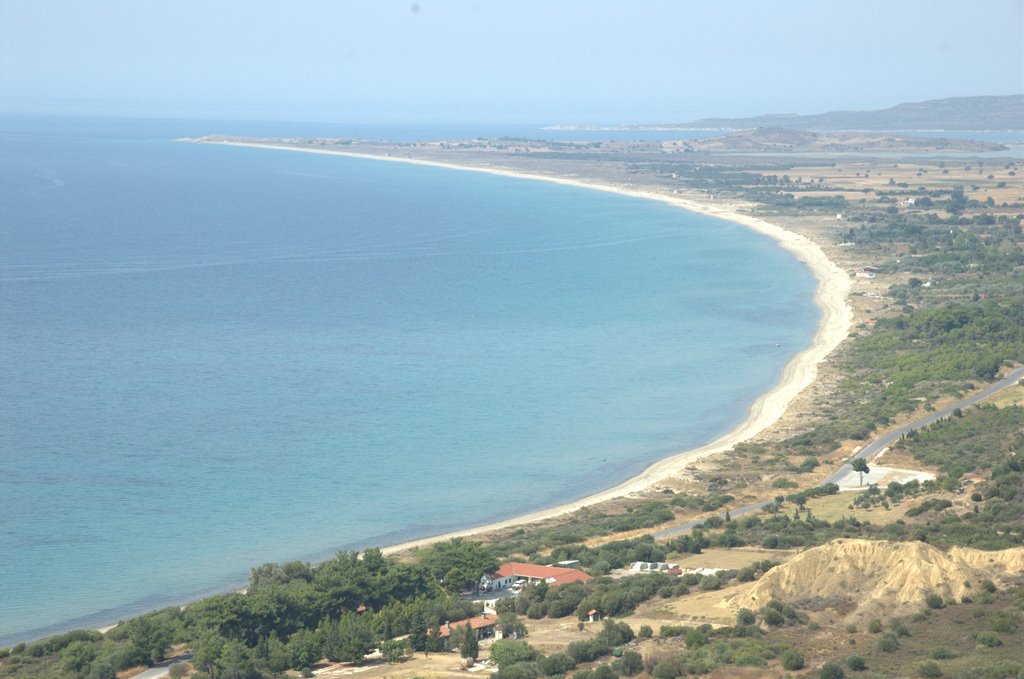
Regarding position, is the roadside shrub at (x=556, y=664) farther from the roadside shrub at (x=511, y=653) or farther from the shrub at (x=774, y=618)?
the shrub at (x=774, y=618)

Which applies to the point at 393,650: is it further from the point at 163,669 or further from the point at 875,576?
the point at 875,576

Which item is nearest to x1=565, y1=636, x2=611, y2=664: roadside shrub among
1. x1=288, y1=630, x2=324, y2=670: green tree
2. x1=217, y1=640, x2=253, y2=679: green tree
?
x1=288, y1=630, x2=324, y2=670: green tree

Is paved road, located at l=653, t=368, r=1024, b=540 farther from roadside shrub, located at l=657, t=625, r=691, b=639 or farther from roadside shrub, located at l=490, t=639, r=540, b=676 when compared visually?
roadside shrub, located at l=490, t=639, r=540, b=676

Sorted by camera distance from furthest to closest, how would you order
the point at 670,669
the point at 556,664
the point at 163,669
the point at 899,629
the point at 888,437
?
the point at 888,437 < the point at 163,669 < the point at 899,629 < the point at 556,664 < the point at 670,669

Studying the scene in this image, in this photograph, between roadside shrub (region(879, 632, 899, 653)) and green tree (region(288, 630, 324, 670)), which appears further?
green tree (region(288, 630, 324, 670))

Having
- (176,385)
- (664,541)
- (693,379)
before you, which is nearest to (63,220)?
(176,385)

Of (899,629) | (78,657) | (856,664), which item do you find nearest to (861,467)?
(899,629)
